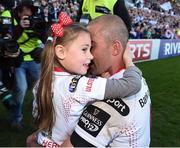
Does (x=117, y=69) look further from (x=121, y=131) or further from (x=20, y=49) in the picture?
(x=20, y=49)

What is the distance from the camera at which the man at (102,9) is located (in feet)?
14.0

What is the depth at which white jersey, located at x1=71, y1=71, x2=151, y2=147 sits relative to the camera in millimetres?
1949

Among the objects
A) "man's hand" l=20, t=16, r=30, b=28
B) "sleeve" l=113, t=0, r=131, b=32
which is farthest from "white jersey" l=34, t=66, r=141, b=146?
"man's hand" l=20, t=16, r=30, b=28

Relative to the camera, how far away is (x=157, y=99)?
7.87 meters

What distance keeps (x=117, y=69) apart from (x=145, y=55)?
490 inches

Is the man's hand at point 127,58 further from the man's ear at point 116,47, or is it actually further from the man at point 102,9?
the man at point 102,9

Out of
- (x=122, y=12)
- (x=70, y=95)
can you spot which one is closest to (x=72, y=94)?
(x=70, y=95)

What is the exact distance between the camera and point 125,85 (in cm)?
203

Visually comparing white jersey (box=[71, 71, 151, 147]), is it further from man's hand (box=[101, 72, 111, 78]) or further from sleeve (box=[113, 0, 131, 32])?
sleeve (box=[113, 0, 131, 32])

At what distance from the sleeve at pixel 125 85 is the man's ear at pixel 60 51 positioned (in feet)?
0.84

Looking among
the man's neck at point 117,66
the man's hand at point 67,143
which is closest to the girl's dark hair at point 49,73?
the man's hand at point 67,143

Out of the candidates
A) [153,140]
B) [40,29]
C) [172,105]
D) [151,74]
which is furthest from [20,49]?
[151,74]

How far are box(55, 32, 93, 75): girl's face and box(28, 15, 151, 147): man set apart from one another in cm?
4

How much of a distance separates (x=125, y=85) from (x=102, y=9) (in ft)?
8.22
